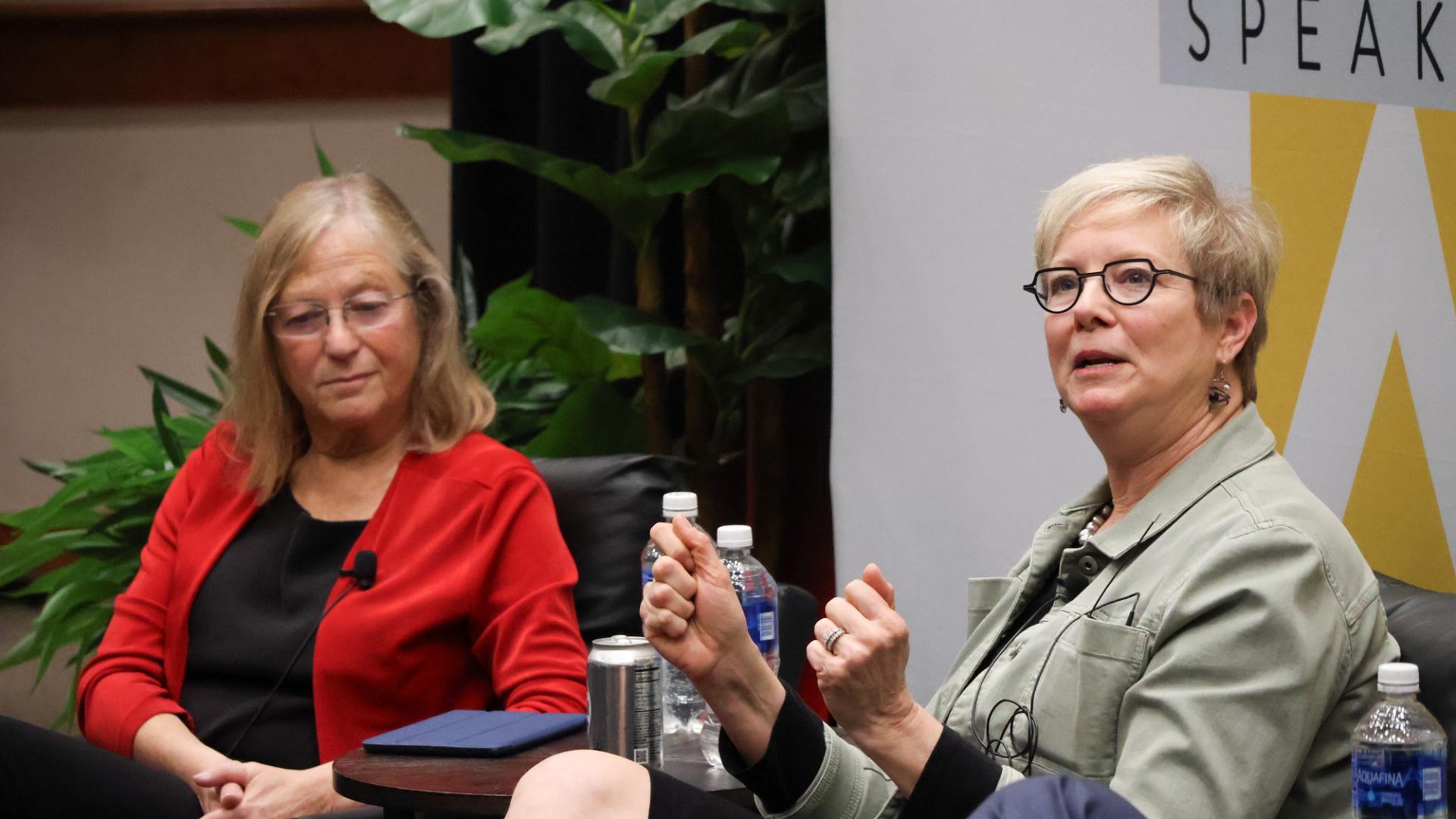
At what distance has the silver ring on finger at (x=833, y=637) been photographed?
4.43 ft

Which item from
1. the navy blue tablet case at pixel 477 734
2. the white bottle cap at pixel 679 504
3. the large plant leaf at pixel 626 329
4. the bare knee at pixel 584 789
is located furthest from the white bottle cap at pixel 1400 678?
the large plant leaf at pixel 626 329

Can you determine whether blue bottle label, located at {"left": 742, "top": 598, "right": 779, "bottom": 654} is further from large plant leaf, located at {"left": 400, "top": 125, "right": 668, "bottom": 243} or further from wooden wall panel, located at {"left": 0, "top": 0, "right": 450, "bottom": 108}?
wooden wall panel, located at {"left": 0, "top": 0, "right": 450, "bottom": 108}

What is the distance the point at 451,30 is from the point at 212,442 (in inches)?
29.9

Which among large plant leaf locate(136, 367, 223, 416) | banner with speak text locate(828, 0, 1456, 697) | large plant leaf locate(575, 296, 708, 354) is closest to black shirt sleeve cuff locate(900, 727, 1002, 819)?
banner with speak text locate(828, 0, 1456, 697)

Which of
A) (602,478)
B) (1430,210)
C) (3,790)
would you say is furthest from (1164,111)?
(3,790)

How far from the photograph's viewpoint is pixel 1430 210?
6.05 feet

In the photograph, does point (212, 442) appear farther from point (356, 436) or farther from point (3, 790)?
point (3, 790)

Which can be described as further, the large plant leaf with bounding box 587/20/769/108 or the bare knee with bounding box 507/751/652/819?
the large plant leaf with bounding box 587/20/769/108

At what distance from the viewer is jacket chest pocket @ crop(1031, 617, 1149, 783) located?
1.37m

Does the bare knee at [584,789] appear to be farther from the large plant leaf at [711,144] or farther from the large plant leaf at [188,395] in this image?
the large plant leaf at [188,395]

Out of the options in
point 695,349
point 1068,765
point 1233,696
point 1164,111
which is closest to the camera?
point 1233,696

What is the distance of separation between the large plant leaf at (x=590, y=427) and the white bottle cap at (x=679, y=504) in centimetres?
112

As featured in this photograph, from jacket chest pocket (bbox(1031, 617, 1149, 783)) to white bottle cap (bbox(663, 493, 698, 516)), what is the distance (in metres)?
0.49

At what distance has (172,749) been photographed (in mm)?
2033
